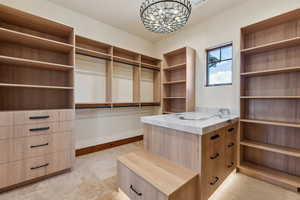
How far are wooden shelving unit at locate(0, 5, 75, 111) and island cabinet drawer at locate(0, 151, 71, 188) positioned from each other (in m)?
0.76

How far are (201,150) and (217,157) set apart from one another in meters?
0.45

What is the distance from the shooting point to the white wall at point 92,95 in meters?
2.29

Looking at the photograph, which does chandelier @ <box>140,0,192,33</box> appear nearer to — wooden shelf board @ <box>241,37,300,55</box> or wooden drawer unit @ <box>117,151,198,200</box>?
wooden shelf board @ <box>241,37,300,55</box>

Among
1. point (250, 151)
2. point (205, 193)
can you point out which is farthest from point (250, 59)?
point (205, 193)

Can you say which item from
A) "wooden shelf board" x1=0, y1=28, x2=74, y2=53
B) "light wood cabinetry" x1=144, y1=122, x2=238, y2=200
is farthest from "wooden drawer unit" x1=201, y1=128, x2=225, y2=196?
"wooden shelf board" x1=0, y1=28, x2=74, y2=53

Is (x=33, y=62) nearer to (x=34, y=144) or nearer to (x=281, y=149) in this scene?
(x=34, y=144)

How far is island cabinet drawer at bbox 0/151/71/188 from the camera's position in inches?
61.6

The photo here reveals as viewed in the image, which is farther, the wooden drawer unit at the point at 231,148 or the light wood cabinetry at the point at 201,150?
the wooden drawer unit at the point at 231,148

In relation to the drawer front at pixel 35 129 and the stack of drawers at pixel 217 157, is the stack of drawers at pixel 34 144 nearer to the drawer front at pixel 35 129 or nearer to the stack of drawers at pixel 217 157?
the drawer front at pixel 35 129

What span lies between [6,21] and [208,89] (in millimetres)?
3487

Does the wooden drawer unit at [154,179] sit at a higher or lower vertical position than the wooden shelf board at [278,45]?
lower

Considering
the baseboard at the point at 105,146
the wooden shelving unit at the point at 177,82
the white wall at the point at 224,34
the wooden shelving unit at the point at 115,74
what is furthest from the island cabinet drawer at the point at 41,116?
the white wall at the point at 224,34

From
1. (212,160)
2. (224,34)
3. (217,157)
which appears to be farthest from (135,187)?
(224,34)

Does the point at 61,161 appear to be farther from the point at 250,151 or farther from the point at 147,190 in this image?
the point at 250,151
